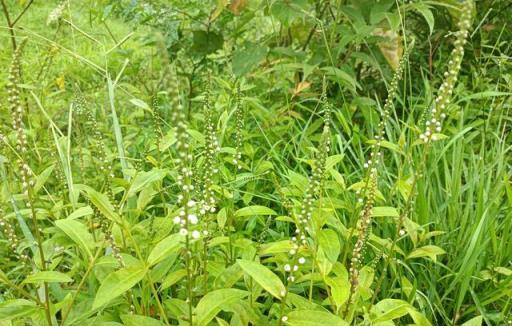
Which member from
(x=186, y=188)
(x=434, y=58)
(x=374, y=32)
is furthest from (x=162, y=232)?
(x=434, y=58)

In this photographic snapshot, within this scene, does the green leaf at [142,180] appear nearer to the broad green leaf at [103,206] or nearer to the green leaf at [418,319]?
the broad green leaf at [103,206]

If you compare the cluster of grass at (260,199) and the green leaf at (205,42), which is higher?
the green leaf at (205,42)

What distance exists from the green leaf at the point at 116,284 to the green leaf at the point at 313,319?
0.43 metres

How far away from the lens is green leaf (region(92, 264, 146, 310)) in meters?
1.30

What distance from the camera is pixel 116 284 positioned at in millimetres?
1339

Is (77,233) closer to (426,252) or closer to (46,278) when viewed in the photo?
(46,278)

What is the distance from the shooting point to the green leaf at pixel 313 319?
1.40 m

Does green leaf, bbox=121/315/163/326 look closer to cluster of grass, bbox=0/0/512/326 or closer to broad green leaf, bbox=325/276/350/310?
cluster of grass, bbox=0/0/512/326

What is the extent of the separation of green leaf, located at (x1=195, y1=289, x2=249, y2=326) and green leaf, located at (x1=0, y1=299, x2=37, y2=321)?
51 cm

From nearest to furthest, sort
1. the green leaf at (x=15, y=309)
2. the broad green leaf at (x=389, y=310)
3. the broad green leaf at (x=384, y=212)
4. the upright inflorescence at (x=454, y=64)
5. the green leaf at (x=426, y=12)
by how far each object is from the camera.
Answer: the upright inflorescence at (x=454, y=64)
the green leaf at (x=15, y=309)
the broad green leaf at (x=389, y=310)
the broad green leaf at (x=384, y=212)
the green leaf at (x=426, y=12)

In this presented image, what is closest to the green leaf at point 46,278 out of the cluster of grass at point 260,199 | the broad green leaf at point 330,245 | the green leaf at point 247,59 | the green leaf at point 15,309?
the cluster of grass at point 260,199

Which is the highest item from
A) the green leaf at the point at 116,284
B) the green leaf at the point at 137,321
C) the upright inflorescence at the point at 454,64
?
the upright inflorescence at the point at 454,64

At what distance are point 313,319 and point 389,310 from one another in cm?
36

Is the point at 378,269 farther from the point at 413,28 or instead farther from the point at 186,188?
the point at 413,28
